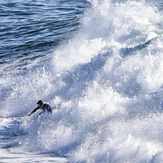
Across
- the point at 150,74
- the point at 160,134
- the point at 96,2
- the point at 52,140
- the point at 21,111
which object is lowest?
the point at 21,111

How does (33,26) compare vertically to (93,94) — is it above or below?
below

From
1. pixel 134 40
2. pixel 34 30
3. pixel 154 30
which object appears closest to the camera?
pixel 134 40

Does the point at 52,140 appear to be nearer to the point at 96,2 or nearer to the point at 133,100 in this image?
the point at 133,100

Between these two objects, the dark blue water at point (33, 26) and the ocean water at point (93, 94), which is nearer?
the ocean water at point (93, 94)

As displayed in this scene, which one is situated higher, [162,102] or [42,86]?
[162,102]

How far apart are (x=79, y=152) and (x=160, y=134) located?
2.06m

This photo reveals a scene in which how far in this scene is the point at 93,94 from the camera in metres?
9.08

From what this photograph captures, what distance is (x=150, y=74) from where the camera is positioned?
354 inches

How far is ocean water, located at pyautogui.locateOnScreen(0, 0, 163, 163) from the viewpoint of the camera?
7.07 meters

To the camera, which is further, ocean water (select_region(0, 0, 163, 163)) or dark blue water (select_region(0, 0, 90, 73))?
dark blue water (select_region(0, 0, 90, 73))

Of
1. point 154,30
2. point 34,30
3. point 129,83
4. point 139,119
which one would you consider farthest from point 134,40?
point 34,30

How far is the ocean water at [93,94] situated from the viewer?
23.2ft

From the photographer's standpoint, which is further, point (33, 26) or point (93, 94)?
point (33, 26)

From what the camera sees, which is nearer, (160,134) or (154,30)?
(160,134)
